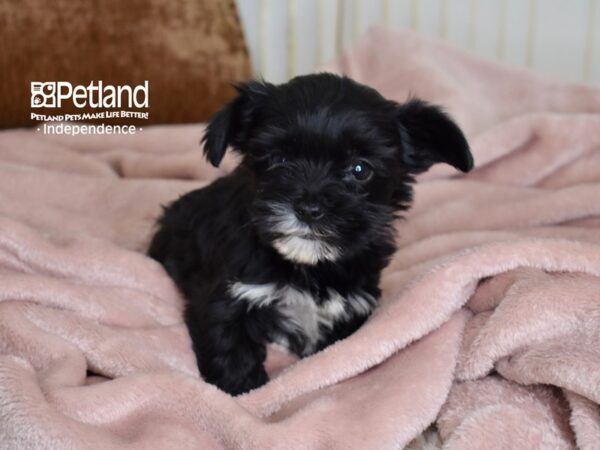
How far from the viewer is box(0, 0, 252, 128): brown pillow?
3.42 meters

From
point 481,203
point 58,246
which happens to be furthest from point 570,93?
point 58,246

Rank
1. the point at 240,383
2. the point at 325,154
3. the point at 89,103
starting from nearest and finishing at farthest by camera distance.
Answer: the point at 325,154, the point at 240,383, the point at 89,103

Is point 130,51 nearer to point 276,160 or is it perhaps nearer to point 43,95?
point 43,95

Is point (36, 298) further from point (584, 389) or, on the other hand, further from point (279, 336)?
point (584, 389)

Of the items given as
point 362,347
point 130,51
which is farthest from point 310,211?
point 130,51

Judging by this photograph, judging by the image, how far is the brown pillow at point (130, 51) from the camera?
11.2 ft

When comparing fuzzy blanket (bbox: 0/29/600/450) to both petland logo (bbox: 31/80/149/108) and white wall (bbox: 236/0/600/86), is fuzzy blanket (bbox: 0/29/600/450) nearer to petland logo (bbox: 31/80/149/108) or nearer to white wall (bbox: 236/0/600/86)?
petland logo (bbox: 31/80/149/108)

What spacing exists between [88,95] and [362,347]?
85.0 inches

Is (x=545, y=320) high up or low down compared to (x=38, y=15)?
down

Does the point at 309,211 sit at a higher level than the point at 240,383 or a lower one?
higher

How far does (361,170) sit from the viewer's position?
6.38 ft

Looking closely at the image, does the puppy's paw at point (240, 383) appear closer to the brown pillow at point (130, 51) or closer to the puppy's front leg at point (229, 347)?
the puppy's front leg at point (229, 347)

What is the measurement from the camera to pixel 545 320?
185 centimetres

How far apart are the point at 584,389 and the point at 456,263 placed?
47 cm
